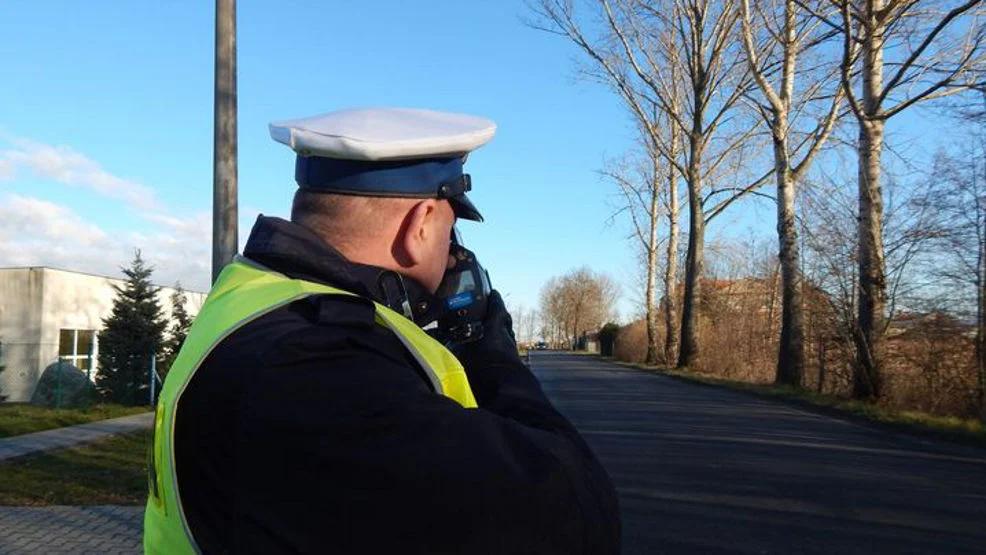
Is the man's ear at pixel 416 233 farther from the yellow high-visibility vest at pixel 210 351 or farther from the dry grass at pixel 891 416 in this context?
the dry grass at pixel 891 416

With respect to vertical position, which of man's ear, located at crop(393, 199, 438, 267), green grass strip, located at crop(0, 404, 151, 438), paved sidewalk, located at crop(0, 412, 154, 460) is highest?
man's ear, located at crop(393, 199, 438, 267)

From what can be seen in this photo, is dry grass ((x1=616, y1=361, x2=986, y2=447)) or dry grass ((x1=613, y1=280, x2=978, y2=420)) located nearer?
dry grass ((x1=616, y1=361, x2=986, y2=447))

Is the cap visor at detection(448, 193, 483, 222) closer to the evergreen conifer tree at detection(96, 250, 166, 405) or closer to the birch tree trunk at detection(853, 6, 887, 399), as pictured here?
the birch tree trunk at detection(853, 6, 887, 399)

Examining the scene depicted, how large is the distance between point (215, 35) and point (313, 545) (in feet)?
23.3

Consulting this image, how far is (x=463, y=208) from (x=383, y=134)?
0.22 metres

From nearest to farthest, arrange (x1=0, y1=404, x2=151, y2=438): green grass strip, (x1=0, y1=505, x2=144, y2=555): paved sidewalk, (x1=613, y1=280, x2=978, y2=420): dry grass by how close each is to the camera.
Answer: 1. (x1=0, y1=505, x2=144, y2=555): paved sidewalk
2. (x1=0, y1=404, x2=151, y2=438): green grass strip
3. (x1=613, y1=280, x2=978, y2=420): dry grass

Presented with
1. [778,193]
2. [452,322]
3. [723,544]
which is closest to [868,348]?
[778,193]

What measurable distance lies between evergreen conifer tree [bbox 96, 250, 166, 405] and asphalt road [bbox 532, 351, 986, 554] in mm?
11750

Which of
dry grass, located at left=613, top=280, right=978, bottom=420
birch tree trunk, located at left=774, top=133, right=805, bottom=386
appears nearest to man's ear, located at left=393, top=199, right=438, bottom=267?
dry grass, located at left=613, top=280, right=978, bottom=420

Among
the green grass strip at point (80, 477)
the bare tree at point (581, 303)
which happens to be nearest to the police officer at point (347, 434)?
the green grass strip at point (80, 477)

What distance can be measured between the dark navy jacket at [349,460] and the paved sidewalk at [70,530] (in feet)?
19.7

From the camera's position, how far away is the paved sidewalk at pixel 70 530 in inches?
251

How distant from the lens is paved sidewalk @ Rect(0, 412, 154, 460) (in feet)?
38.4

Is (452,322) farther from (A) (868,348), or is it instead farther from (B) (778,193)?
(B) (778,193)
